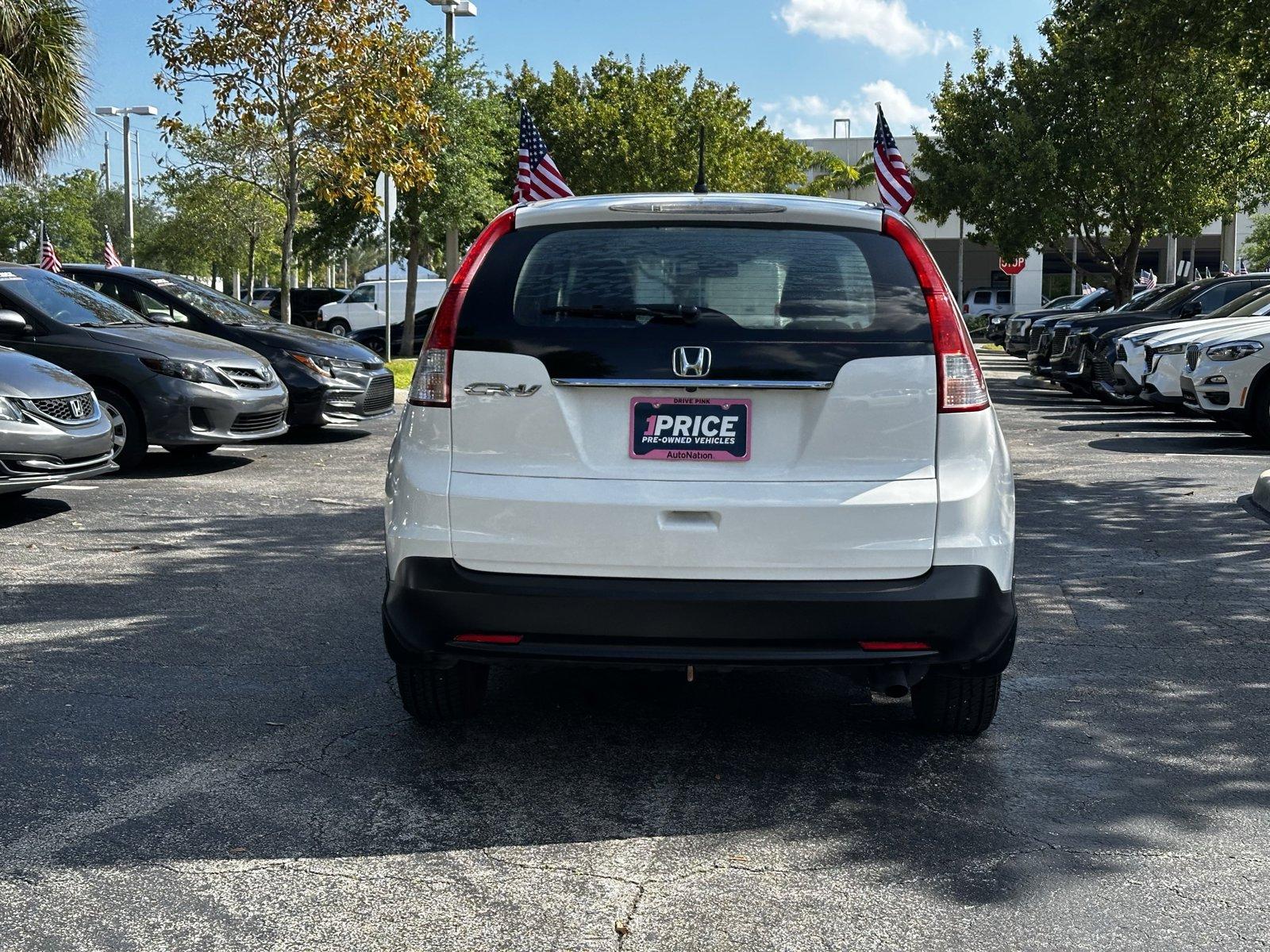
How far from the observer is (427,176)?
927 inches

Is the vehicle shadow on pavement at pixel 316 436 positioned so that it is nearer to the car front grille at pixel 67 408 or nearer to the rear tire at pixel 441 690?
the car front grille at pixel 67 408

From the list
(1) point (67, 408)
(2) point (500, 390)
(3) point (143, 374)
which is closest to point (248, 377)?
(3) point (143, 374)

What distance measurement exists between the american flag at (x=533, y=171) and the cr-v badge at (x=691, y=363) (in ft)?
64.9

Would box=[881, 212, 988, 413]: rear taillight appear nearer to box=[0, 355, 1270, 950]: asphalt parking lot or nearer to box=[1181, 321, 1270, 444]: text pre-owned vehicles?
box=[0, 355, 1270, 950]: asphalt parking lot

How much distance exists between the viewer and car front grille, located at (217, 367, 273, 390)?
1164 cm

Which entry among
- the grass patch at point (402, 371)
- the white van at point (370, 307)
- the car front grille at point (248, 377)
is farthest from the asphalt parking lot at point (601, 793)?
the white van at point (370, 307)

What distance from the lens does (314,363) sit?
13.9 m

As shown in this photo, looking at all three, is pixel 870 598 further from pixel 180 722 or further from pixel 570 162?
pixel 570 162

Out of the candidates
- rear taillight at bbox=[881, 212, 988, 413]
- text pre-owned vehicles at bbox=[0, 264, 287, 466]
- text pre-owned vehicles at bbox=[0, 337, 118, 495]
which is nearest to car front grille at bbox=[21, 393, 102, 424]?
text pre-owned vehicles at bbox=[0, 337, 118, 495]

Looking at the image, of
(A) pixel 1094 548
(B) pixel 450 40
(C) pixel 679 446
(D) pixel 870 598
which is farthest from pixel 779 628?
(B) pixel 450 40

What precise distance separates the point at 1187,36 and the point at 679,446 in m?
11.7

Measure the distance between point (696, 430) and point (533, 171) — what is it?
2148cm

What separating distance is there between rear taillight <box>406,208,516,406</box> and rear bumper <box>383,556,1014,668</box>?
49cm

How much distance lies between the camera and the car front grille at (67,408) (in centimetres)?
896
